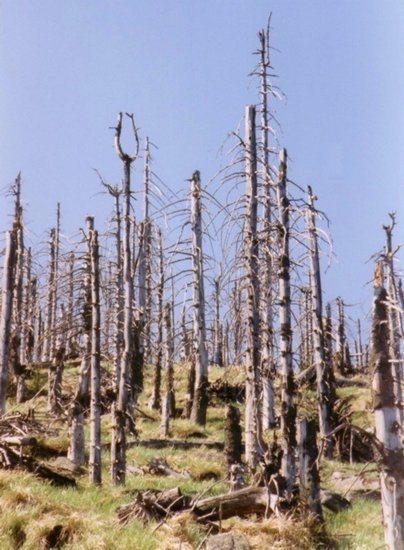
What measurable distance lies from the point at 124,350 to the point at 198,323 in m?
9.77

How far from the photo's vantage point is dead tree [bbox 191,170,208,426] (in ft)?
71.4

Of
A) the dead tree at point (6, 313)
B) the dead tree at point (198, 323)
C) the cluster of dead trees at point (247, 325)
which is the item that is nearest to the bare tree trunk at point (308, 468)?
the cluster of dead trees at point (247, 325)

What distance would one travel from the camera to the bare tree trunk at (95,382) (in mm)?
12117

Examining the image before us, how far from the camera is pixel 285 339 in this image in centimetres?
1071

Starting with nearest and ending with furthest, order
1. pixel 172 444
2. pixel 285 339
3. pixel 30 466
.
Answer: pixel 285 339 → pixel 30 466 → pixel 172 444

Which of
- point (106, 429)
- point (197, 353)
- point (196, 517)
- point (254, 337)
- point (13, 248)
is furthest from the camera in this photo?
point (197, 353)

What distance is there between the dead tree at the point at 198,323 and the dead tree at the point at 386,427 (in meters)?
13.7

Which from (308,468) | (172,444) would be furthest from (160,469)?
(308,468)

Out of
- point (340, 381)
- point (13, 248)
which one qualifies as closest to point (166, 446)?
point (13, 248)

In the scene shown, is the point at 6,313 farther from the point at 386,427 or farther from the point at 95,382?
the point at 386,427

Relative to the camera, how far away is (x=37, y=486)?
10102mm

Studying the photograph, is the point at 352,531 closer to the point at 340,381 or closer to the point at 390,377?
the point at 390,377

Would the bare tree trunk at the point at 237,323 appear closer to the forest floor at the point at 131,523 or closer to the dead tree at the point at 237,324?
the dead tree at the point at 237,324

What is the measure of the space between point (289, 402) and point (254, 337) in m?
4.34
